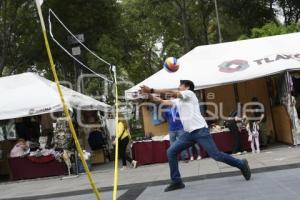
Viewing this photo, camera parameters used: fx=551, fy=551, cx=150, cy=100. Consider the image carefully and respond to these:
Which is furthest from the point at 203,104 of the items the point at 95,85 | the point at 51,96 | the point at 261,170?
the point at 95,85

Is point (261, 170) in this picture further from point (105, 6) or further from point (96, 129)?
point (105, 6)

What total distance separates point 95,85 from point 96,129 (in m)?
20.3

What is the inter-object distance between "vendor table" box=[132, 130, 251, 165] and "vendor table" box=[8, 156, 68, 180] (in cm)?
240

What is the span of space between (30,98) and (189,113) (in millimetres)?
9222

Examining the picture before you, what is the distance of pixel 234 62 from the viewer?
17.5m

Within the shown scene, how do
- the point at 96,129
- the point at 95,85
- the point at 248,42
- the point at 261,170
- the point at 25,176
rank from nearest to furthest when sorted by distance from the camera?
the point at 261,170, the point at 25,176, the point at 248,42, the point at 96,129, the point at 95,85

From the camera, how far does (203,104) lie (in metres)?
19.5

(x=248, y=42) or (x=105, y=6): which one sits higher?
(x=105, y=6)

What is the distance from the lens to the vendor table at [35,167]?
17297 mm

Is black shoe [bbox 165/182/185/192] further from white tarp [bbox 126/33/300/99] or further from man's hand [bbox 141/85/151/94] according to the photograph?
white tarp [bbox 126/33/300/99]

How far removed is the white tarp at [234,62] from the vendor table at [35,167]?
124 inches

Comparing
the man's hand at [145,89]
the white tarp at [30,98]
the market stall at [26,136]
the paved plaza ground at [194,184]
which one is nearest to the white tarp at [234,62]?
the white tarp at [30,98]

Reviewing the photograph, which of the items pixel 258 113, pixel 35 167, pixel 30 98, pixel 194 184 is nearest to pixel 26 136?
pixel 35 167

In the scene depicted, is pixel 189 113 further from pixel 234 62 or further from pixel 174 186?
pixel 234 62
